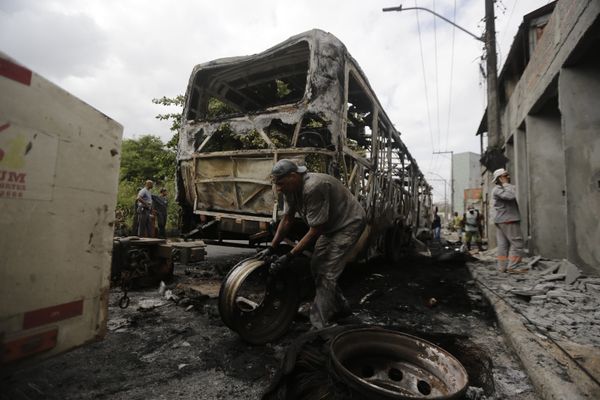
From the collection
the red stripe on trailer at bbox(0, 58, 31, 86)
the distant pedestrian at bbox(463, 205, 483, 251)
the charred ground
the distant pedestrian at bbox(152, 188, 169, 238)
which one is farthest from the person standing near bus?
the distant pedestrian at bbox(463, 205, 483, 251)

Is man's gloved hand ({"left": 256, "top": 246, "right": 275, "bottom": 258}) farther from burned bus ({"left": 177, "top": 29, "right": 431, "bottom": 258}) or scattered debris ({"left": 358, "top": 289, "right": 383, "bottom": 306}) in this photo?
scattered debris ({"left": 358, "top": 289, "right": 383, "bottom": 306})

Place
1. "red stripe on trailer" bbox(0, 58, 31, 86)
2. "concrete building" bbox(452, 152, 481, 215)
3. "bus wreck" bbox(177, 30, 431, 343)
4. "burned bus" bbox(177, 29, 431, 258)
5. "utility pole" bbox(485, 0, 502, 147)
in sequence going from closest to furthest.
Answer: "red stripe on trailer" bbox(0, 58, 31, 86) → "bus wreck" bbox(177, 30, 431, 343) → "burned bus" bbox(177, 29, 431, 258) → "utility pole" bbox(485, 0, 502, 147) → "concrete building" bbox(452, 152, 481, 215)

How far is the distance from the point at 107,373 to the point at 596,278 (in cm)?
537

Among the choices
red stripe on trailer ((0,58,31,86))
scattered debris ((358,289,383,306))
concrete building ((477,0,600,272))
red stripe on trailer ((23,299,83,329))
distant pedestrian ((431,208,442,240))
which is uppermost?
concrete building ((477,0,600,272))

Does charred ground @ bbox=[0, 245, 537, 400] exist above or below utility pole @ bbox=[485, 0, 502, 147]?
below

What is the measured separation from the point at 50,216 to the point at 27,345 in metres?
0.47

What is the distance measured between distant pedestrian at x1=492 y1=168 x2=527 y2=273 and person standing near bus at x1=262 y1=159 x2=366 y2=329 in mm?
3461

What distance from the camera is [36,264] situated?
1.12 metres

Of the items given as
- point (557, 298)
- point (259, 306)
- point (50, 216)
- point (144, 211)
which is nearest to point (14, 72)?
point (50, 216)

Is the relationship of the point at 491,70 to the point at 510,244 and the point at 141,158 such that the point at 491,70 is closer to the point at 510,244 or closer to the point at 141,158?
the point at 510,244

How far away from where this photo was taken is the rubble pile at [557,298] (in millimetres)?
2420

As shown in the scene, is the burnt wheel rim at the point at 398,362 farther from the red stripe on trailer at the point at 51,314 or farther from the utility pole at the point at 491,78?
the utility pole at the point at 491,78

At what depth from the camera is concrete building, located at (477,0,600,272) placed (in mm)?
4277

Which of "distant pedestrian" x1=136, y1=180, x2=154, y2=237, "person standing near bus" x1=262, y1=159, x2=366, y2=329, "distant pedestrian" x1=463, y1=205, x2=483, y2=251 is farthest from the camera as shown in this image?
"distant pedestrian" x1=463, y1=205, x2=483, y2=251
